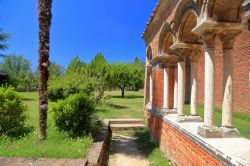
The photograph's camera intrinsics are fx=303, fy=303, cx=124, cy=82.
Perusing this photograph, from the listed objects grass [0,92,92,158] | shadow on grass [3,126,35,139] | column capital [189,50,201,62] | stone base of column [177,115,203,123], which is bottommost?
grass [0,92,92,158]

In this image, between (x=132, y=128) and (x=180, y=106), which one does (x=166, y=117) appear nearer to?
(x=180, y=106)

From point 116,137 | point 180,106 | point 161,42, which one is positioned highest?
→ point 161,42

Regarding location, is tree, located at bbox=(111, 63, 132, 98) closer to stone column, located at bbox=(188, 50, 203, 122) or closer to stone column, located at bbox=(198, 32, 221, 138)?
stone column, located at bbox=(188, 50, 203, 122)

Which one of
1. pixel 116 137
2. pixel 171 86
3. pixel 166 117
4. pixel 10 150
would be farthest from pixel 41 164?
pixel 116 137

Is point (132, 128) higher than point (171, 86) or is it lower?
lower

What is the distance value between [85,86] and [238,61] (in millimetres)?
7805

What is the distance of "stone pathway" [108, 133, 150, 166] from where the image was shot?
870cm

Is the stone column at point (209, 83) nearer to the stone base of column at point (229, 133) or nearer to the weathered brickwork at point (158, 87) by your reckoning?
the stone base of column at point (229, 133)

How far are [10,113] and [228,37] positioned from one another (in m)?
6.73

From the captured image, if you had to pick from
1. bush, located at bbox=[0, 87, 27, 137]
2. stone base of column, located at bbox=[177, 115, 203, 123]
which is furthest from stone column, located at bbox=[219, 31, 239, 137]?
bush, located at bbox=[0, 87, 27, 137]

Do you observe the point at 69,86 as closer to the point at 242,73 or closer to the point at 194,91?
the point at 242,73

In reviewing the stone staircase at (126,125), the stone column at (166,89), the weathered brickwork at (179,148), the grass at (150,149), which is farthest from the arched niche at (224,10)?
the stone staircase at (126,125)

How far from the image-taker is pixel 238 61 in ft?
49.2

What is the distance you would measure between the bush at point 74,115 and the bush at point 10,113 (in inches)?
51.1
